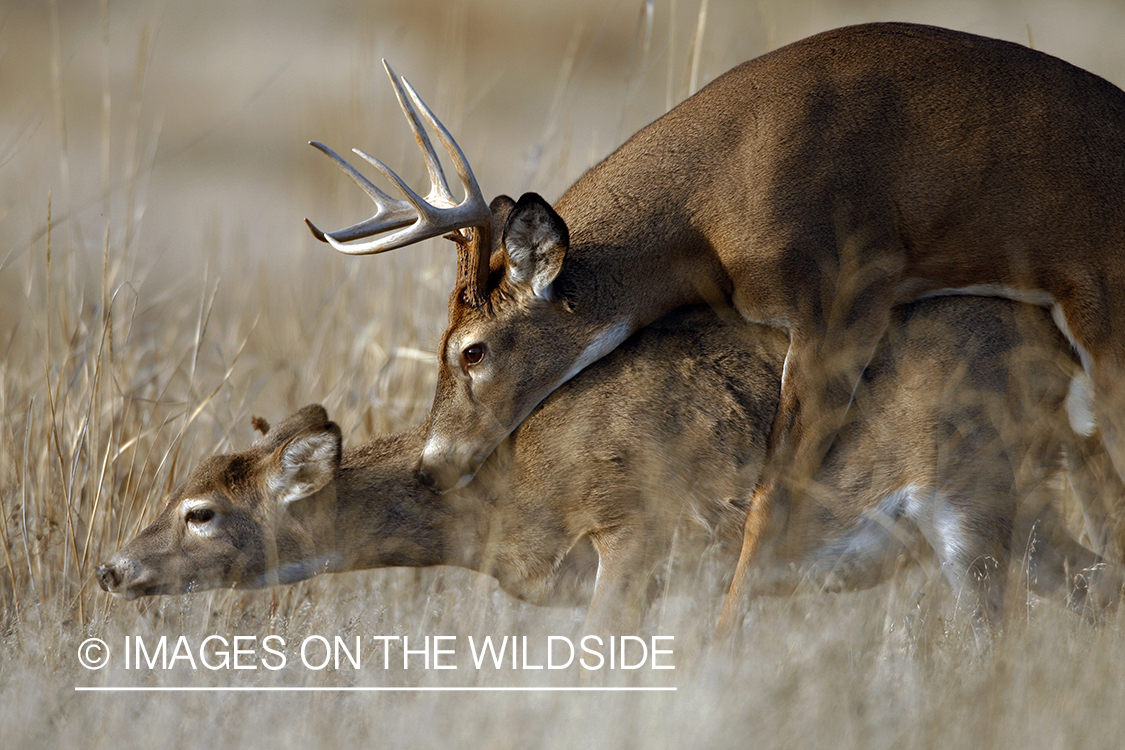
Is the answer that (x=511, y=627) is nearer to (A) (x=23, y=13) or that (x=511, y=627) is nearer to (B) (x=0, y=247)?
(B) (x=0, y=247)

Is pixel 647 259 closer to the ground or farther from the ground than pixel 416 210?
closer to the ground

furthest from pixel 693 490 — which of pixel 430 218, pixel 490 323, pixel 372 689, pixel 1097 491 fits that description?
pixel 1097 491

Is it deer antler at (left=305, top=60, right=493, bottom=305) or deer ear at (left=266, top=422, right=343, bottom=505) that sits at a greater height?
deer antler at (left=305, top=60, right=493, bottom=305)

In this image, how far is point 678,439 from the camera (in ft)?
19.5

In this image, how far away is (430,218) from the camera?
557 centimetres

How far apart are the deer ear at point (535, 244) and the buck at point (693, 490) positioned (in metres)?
0.61

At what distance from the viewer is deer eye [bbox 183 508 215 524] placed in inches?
239

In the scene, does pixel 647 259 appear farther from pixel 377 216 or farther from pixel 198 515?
pixel 198 515

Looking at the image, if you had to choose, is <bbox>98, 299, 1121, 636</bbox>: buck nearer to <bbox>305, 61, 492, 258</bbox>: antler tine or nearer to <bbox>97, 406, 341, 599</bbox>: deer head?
<bbox>97, 406, 341, 599</bbox>: deer head

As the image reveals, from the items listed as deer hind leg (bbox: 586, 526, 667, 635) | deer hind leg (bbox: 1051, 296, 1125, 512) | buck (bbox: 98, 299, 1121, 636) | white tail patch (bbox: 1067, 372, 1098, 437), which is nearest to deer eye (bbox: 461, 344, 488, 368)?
buck (bbox: 98, 299, 1121, 636)

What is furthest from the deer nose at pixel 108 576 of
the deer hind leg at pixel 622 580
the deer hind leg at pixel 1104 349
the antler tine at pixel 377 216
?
the deer hind leg at pixel 1104 349

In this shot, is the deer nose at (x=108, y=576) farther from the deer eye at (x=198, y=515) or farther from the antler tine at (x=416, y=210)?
the antler tine at (x=416, y=210)

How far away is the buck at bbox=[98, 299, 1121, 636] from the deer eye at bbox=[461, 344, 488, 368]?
1.46 feet

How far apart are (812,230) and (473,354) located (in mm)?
1429
